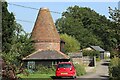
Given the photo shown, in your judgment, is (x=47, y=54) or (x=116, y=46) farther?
(x=47, y=54)

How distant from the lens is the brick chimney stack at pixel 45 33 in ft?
173

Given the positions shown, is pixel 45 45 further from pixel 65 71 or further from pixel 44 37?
pixel 65 71

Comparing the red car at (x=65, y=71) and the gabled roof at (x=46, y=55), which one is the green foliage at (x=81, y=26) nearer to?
the gabled roof at (x=46, y=55)

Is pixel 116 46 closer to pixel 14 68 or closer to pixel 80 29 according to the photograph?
pixel 14 68

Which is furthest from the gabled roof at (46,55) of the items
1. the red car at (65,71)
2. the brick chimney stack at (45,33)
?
the red car at (65,71)

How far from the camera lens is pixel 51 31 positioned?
2115 inches

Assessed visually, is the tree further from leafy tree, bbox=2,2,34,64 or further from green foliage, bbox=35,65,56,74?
green foliage, bbox=35,65,56,74

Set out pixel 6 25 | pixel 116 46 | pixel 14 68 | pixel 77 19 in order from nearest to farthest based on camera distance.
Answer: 1. pixel 14 68
2. pixel 116 46
3. pixel 6 25
4. pixel 77 19

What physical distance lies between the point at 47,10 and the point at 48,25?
300cm

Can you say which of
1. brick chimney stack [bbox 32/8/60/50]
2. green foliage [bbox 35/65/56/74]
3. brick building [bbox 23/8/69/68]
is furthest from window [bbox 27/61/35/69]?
brick chimney stack [bbox 32/8/60/50]

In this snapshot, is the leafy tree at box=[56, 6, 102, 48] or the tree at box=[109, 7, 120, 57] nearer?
the tree at box=[109, 7, 120, 57]

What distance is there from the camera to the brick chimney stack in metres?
52.9

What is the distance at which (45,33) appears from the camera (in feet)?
176

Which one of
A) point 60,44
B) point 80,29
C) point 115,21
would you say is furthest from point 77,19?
point 115,21
